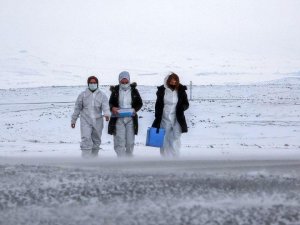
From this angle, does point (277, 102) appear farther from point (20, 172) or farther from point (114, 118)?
point (20, 172)

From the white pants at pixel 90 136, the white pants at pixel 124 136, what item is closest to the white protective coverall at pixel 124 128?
the white pants at pixel 124 136

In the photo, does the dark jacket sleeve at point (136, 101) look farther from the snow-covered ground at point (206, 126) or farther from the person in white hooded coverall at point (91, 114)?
the snow-covered ground at point (206, 126)

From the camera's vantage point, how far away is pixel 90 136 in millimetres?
9734

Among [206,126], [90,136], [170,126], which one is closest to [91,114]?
[90,136]

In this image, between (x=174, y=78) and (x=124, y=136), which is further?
Answer: (x=124, y=136)

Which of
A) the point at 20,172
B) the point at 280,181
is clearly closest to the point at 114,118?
the point at 20,172

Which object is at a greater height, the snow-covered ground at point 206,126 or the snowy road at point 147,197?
the snowy road at point 147,197

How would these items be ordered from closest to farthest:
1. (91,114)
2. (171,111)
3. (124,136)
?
1. (171,111)
2. (124,136)
3. (91,114)

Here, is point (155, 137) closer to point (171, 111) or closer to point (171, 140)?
point (171, 140)

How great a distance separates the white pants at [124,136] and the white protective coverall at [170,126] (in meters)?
0.55

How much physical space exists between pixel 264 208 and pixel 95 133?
667 cm

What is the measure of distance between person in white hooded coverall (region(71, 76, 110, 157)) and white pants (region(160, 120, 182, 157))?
3.45 feet

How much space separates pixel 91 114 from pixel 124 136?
2.26 ft

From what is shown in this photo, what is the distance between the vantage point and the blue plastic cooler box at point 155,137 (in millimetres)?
9234
